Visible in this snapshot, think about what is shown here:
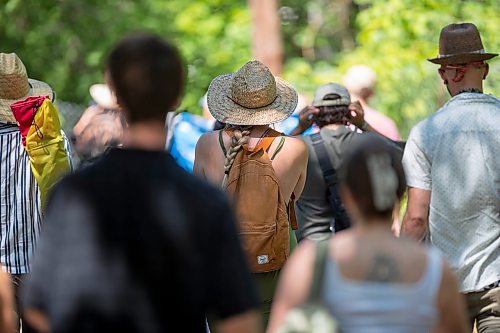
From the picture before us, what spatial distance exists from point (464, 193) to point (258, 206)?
1.03m

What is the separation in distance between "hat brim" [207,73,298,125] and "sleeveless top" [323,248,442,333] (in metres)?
2.45

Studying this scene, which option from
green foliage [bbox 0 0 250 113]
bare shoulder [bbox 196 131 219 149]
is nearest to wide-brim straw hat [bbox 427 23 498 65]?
bare shoulder [bbox 196 131 219 149]

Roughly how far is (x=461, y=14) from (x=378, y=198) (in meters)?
11.7

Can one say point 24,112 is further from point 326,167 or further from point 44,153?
point 326,167

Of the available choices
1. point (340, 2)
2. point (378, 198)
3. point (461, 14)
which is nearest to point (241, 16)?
point (340, 2)

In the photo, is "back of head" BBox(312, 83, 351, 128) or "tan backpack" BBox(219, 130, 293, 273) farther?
"back of head" BBox(312, 83, 351, 128)

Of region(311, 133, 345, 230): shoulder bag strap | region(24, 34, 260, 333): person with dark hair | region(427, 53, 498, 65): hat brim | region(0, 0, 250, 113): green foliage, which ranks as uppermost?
region(24, 34, 260, 333): person with dark hair

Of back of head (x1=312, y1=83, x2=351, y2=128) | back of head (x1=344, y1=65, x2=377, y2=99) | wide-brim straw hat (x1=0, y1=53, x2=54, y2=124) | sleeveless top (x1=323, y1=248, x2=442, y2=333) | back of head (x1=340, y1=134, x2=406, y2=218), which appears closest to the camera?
sleeveless top (x1=323, y1=248, x2=442, y2=333)

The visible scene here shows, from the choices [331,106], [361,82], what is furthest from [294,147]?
[361,82]

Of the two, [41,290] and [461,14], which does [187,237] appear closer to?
[41,290]

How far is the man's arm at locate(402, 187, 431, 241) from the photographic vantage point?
Answer: 5234 millimetres

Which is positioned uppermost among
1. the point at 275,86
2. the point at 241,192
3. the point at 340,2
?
the point at 275,86

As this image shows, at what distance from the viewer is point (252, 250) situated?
17.3 feet

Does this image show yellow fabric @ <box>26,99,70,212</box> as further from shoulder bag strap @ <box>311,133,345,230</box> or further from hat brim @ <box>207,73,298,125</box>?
shoulder bag strap @ <box>311,133,345,230</box>
